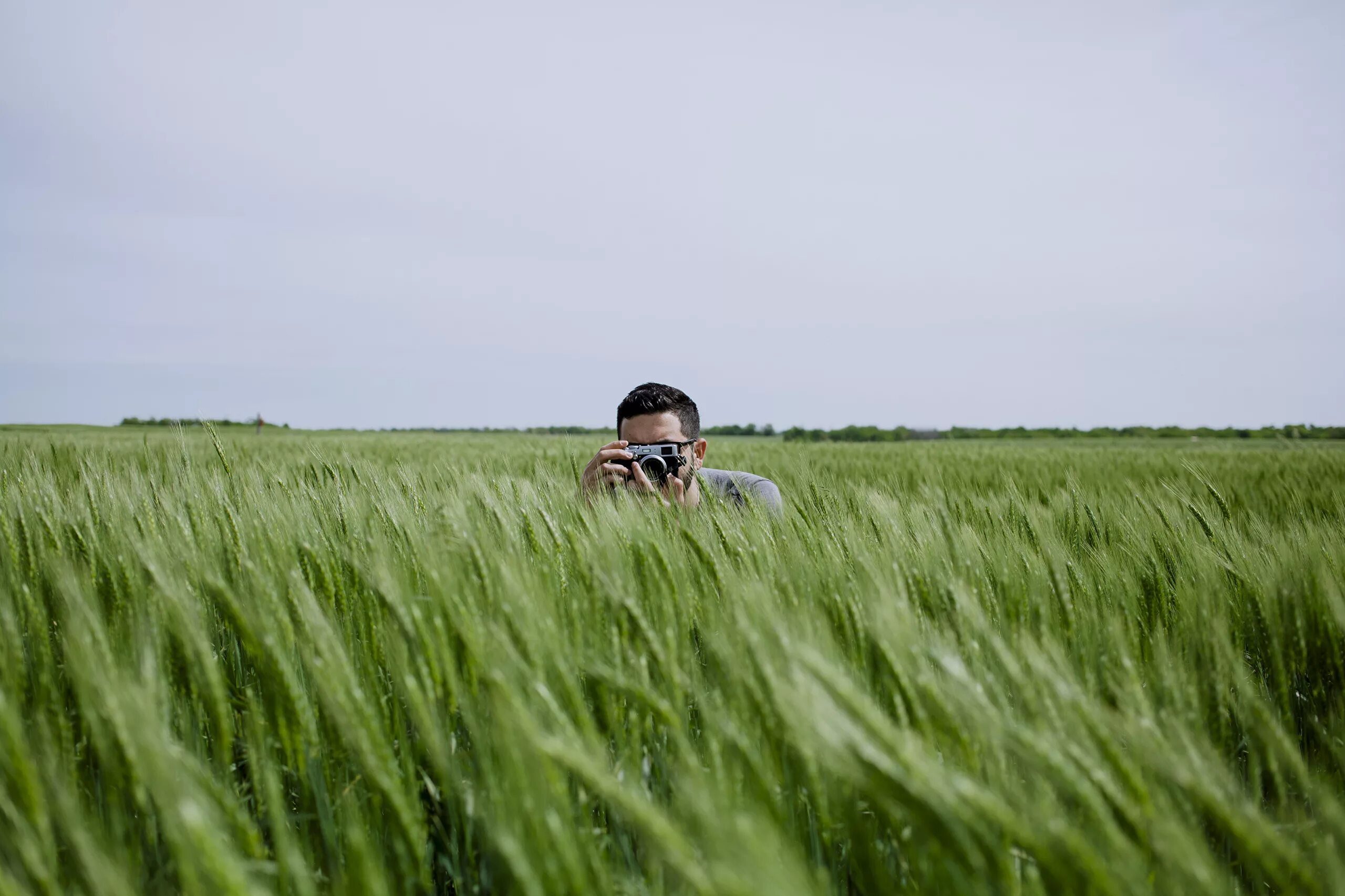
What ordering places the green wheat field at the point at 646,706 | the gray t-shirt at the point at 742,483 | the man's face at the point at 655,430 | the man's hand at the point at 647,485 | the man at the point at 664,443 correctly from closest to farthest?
1. the green wheat field at the point at 646,706
2. the man's hand at the point at 647,485
3. the man at the point at 664,443
4. the gray t-shirt at the point at 742,483
5. the man's face at the point at 655,430

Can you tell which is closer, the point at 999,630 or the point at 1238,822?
the point at 1238,822

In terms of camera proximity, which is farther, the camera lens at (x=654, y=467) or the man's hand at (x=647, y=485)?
the camera lens at (x=654, y=467)

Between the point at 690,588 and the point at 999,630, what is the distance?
0.57 m

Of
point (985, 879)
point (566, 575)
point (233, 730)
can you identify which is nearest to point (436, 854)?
point (233, 730)

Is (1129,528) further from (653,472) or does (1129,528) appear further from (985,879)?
(985,879)

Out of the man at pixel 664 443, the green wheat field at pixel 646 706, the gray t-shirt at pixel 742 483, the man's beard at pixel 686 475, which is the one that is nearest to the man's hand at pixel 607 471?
the man at pixel 664 443

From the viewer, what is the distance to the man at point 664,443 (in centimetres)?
259

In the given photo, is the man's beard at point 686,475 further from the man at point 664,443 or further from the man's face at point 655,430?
the man's face at point 655,430

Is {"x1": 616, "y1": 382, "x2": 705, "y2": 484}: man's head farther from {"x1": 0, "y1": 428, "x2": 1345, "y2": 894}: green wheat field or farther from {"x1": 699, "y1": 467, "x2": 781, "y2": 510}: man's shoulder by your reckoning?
{"x1": 0, "y1": 428, "x2": 1345, "y2": 894}: green wheat field

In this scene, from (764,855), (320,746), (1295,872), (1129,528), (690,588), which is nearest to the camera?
(764,855)

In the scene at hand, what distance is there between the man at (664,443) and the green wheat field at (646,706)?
2.76ft

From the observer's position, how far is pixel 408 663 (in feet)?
2.92

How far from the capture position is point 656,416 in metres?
3.06

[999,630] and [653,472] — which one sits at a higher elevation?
[653,472]
